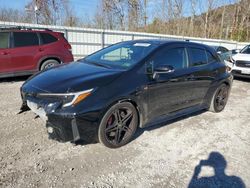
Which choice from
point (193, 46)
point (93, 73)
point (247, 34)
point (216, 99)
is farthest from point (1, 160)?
point (247, 34)

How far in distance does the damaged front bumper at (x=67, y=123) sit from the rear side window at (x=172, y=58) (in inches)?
57.6

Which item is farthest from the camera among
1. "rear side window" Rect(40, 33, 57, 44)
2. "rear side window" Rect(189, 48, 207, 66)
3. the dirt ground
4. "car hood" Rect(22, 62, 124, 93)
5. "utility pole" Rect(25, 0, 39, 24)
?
"utility pole" Rect(25, 0, 39, 24)

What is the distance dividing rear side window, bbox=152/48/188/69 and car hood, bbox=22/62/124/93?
0.77 meters

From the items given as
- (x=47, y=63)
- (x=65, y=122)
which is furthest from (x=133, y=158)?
(x=47, y=63)

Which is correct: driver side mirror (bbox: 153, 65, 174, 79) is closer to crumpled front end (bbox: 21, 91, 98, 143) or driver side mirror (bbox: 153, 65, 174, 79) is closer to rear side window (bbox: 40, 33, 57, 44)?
crumpled front end (bbox: 21, 91, 98, 143)

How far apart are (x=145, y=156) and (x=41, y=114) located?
158 centimetres

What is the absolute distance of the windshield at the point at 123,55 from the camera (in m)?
3.60

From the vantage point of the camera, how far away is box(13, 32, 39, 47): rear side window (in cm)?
677

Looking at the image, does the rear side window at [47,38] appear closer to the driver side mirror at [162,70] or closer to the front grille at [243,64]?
the driver side mirror at [162,70]

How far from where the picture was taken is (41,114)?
300cm

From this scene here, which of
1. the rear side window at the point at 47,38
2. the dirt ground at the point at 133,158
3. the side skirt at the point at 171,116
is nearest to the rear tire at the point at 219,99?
the side skirt at the point at 171,116

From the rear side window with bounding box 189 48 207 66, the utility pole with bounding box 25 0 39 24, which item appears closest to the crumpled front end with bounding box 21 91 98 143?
the rear side window with bounding box 189 48 207 66

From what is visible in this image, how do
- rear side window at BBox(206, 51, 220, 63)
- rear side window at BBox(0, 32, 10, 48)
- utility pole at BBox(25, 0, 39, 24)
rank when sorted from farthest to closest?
utility pole at BBox(25, 0, 39, 24) → rear side window at BBox(0, 32, 10, 48) → rear side window at BBox(206, 51, 220, 63)

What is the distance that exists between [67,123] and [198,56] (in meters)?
3.05
